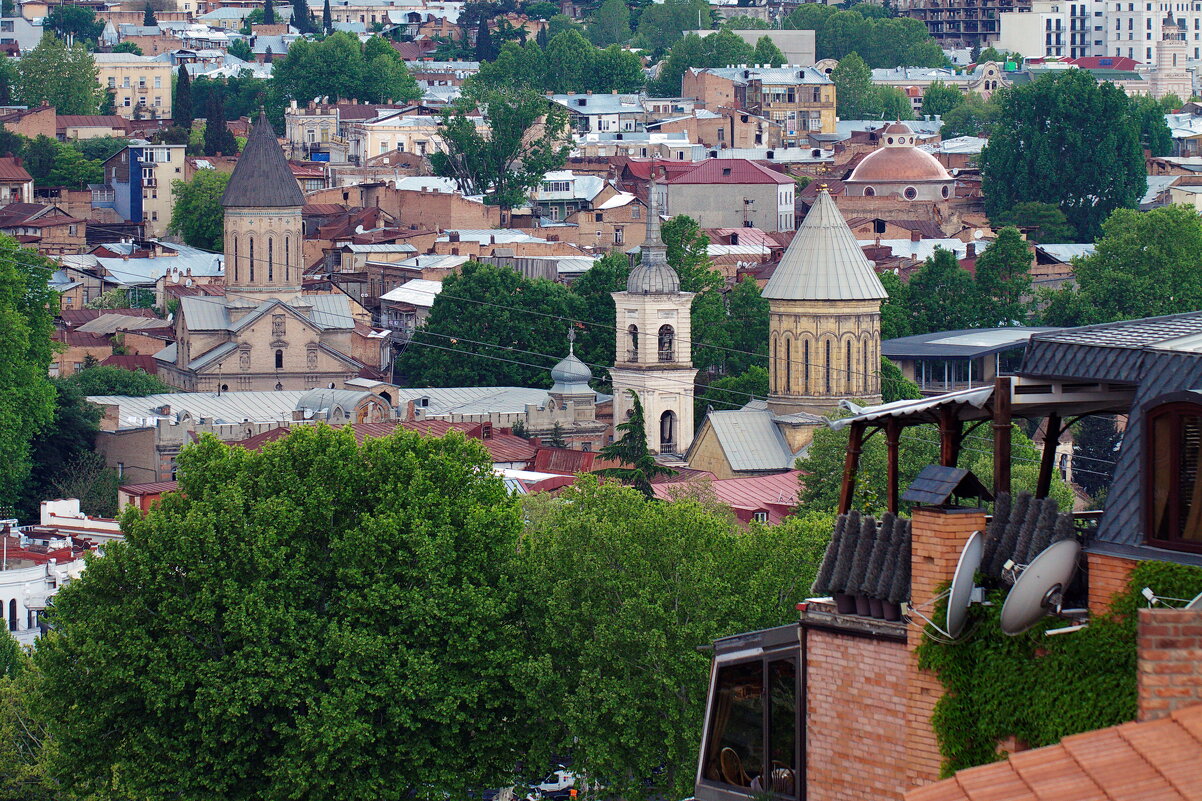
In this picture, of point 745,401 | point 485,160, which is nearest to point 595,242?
point 485,160

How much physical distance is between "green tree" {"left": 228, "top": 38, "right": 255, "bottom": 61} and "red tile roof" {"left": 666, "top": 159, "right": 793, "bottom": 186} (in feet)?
189

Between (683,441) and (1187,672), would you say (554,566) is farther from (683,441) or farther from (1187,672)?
(683,441)

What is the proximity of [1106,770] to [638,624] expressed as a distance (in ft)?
55.0

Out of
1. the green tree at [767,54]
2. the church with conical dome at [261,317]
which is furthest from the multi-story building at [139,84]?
the church with conical dome at [261,317]

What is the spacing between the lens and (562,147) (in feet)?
342

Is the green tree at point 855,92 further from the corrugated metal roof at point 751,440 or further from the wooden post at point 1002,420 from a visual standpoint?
the wooden post at point 1002,420

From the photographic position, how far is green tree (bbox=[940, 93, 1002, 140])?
129500 mm

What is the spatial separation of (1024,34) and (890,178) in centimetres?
8526

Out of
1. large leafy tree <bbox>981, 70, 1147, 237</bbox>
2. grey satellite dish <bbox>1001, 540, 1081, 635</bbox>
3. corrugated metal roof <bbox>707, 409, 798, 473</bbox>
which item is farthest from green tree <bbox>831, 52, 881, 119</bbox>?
grey satellite dish <bbox>1001, 540, 1081, 635</bbox>

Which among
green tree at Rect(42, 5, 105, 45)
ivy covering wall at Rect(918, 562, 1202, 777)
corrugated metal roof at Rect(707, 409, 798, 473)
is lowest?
corrugated metal roof at Rect(707, 409, 798, 473)

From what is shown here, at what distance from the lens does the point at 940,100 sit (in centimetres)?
13700

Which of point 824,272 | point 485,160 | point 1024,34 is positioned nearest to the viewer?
point 824,272

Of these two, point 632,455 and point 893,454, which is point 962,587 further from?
point 632,455

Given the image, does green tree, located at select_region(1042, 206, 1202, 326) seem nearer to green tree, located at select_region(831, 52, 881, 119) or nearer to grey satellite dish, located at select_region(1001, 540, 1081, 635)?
green tree, located at select_region(831, 52, 881, 119)
